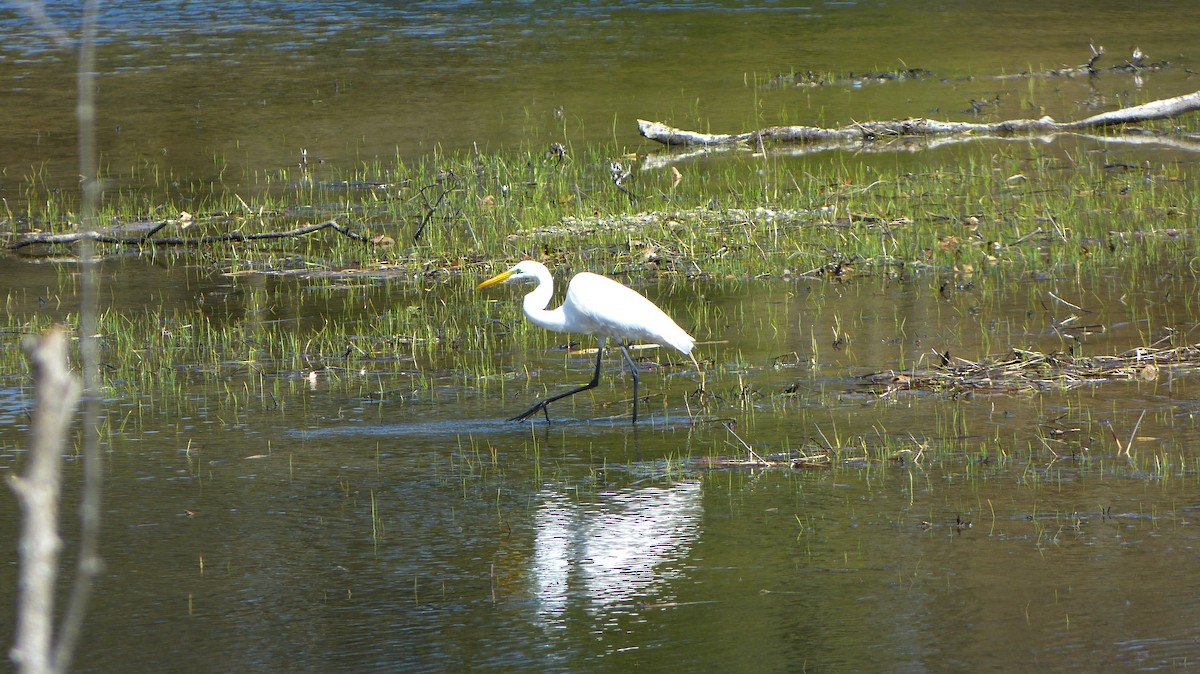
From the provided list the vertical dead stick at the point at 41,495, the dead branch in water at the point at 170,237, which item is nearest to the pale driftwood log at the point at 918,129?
the dead branch in water at the point at 170,237

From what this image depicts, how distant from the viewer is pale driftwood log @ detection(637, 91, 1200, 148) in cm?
1672

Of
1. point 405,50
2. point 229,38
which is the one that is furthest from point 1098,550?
point 229,38

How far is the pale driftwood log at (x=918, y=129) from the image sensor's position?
54.9ft

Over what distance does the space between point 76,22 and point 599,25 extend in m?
12.0

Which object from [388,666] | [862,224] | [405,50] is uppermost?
[405,50]

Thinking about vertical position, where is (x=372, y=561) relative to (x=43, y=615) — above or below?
below

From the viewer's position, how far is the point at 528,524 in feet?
19.9

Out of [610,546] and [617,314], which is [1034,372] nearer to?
[617,314]

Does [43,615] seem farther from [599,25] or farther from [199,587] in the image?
[599,25]

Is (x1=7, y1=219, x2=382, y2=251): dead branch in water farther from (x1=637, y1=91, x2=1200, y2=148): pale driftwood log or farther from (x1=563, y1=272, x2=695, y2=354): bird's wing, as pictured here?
(x1=563, y1=272, x2=695, y2=354): bird's wing

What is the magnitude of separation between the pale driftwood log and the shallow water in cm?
597

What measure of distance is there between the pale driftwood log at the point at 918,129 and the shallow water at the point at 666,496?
597 cm

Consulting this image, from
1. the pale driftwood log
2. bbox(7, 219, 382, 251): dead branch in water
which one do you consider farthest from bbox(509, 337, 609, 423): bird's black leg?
the pale driftwood log

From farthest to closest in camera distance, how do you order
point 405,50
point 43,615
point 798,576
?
point 405,50 < point 798,576 < point 43,615
